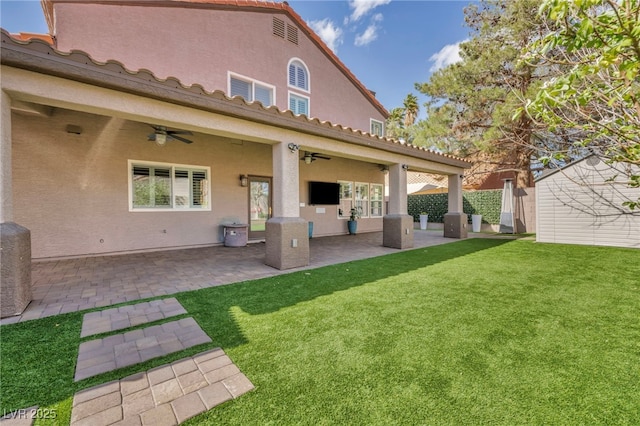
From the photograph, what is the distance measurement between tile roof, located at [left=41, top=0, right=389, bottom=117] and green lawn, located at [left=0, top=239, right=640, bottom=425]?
9.32m

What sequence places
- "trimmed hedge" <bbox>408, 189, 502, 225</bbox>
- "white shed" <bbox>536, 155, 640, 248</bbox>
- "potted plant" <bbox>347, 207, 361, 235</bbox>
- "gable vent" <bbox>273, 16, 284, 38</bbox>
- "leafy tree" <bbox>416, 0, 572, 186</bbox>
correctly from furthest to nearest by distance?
"trimmed hedge" <bbox>408, 189, 502, 225</bbox> < "potted plant" <bbox>347, 207, 361, 235</bbox> < "leafy tree" <bbox>416, 0, 572, 186</bbox> < "gable vent" <bbox>273, 16, 284, 38</bbox> < "white shed" <bbox>536, 155, 640, 248</bbox>

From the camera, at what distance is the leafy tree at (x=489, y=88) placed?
12.0 metres

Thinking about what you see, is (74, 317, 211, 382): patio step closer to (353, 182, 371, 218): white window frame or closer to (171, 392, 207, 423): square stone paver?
(171, 392, 207, 423): square stone paver

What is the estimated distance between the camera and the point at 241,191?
10.6m

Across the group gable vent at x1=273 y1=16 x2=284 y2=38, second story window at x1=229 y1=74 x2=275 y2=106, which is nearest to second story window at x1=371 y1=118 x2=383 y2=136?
gable vent at x1=273 y1=16 x2=284 y2=38

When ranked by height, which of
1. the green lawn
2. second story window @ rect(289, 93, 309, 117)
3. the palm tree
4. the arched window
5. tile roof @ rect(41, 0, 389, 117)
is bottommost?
the green lawn

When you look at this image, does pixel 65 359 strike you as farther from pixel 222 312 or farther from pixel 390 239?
pixel 390 239

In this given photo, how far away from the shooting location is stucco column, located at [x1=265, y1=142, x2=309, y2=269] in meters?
6.58

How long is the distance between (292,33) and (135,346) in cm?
1296

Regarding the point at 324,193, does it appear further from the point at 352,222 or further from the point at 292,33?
the point at 292,33

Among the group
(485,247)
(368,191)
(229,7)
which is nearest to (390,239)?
(485,247)

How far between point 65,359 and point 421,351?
3784 millimetres

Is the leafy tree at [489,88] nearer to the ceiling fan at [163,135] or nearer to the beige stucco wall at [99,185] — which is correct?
the beige stucco wall at [99,185]

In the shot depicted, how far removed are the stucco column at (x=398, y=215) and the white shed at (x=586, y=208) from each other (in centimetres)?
556
